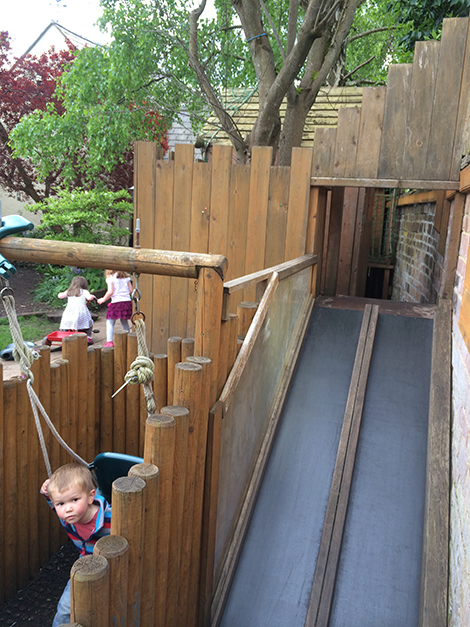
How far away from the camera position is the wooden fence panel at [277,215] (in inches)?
169

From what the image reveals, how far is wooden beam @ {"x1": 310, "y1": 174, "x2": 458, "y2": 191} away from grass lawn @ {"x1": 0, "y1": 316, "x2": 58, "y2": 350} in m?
5.17

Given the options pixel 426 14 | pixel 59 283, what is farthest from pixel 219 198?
pixel 59 283

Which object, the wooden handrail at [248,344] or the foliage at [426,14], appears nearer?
the wooden handrail at [248,344]

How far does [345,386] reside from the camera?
146 inches

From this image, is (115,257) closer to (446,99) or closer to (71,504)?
(71,504)

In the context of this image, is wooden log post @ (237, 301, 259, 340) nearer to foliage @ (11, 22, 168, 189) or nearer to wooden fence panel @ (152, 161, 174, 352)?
wooden fence panel @ (152, 161, 174, 352)

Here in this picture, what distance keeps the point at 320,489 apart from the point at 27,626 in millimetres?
1710

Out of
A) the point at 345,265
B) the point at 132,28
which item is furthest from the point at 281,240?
the point at 132,28

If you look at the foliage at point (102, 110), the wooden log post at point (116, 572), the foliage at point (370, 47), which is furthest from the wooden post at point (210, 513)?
the foliage at point (370, 47)

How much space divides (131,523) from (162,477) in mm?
276

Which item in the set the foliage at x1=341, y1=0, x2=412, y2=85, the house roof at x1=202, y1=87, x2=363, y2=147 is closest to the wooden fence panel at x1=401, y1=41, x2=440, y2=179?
the house roof at x1=202, y1=87, x2=363, y2=147

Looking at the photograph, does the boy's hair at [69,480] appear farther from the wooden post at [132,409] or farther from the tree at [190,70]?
the tree at [190,70]

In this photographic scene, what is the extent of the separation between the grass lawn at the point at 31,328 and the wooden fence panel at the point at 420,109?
5821 millimetres

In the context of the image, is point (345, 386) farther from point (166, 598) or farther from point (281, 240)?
point (166, 598)
